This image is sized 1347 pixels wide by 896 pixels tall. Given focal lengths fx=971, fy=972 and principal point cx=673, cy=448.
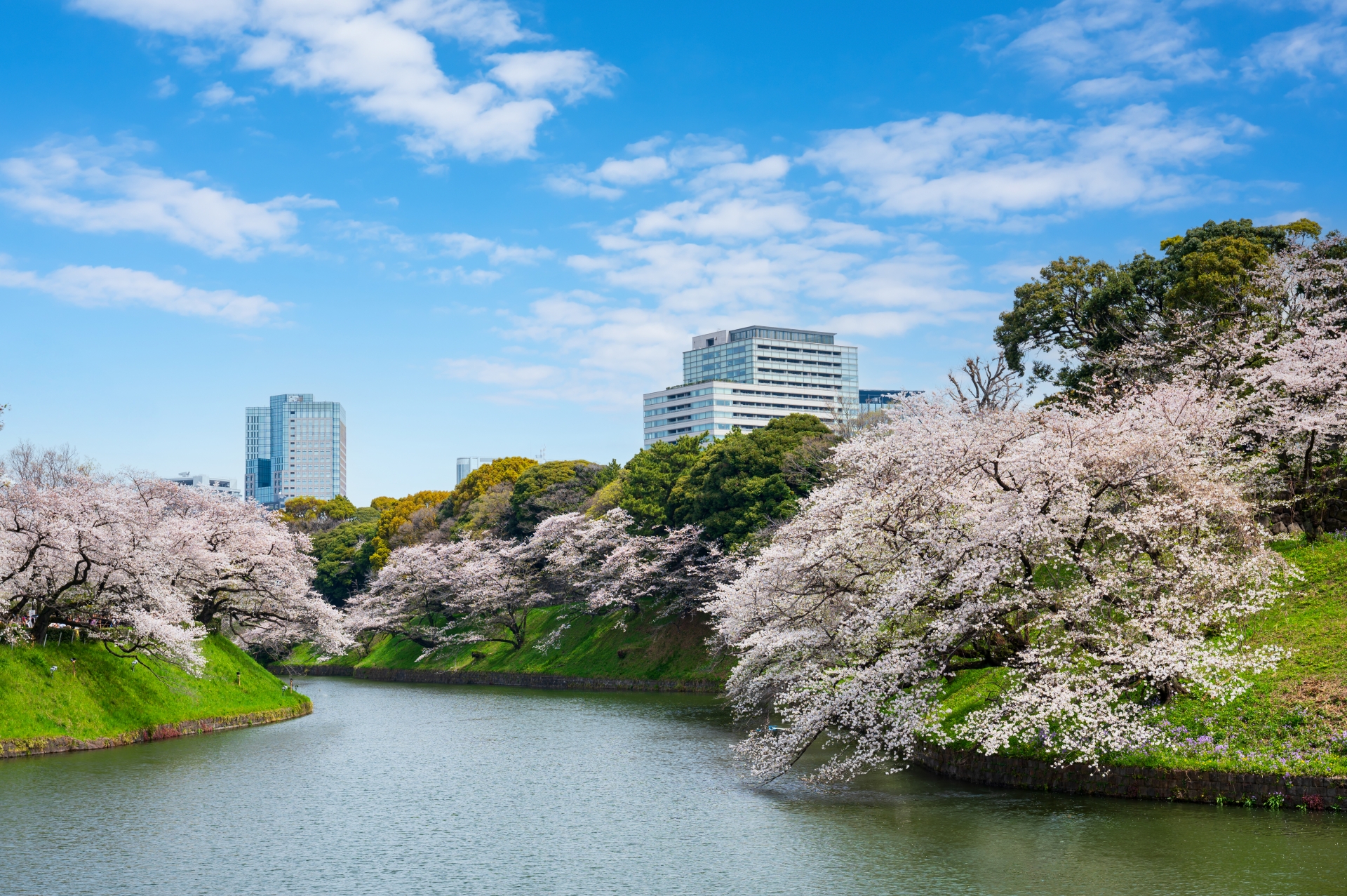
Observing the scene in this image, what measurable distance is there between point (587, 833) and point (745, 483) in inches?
1387

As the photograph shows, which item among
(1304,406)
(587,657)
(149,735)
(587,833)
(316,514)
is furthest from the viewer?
(316,514)

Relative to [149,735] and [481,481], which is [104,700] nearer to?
[149,735]

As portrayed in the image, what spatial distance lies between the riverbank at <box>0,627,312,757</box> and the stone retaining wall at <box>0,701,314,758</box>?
3cm

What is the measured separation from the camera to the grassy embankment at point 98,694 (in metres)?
31.0

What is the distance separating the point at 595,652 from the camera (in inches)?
2516

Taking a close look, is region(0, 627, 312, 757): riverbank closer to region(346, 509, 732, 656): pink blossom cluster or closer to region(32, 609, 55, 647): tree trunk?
region(32, 609, 55, 647): tree trunk

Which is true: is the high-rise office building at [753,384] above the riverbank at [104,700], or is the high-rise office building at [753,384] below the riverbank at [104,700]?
above

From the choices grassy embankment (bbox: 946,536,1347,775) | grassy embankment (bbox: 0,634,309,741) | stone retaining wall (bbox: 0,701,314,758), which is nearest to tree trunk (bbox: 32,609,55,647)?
grassy embankment (bbox: 0,634,309,741)

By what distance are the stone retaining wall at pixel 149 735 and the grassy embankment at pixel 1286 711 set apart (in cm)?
2875

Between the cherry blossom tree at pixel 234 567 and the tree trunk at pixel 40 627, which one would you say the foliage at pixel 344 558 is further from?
the tree trunk at pixel 40 627

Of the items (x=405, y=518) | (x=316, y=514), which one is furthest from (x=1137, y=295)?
(x=316, y=514)

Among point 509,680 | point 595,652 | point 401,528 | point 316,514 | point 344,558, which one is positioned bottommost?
point 509,680

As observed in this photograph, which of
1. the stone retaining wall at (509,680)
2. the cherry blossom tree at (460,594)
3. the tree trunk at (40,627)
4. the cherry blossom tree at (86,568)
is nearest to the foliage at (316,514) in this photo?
the stone retaining wall at (509,680)

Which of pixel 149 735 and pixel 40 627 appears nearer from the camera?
pixel 40 627
